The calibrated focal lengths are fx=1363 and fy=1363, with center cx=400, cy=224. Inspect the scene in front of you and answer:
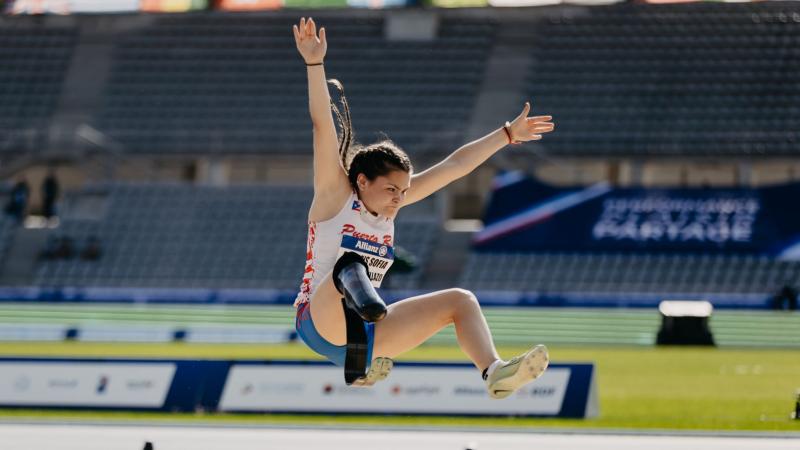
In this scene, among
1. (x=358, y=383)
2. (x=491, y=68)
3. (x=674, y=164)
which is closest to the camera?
(x=358, y=383)

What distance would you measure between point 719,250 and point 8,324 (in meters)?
15.5

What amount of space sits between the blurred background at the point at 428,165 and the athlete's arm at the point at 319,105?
15530 mm

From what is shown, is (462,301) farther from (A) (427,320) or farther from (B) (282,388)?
(B) (282,388)

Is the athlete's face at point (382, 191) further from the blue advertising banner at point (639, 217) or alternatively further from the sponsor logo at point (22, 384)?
the blue advertising banner at point (639, 217)

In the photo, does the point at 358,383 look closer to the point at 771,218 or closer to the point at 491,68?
the point at 771,218

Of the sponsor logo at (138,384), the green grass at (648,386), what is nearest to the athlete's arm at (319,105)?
the green grass at (648,386)

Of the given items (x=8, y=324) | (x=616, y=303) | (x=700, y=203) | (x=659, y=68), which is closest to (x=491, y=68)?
(x=659, y=68)

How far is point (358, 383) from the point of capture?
6457 millimetres

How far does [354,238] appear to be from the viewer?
655cm

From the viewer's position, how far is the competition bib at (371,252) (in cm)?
655

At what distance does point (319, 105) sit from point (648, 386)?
11.7 metres

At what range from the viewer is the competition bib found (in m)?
6.55

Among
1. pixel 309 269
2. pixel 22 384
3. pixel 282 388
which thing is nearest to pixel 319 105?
pixel 309 269

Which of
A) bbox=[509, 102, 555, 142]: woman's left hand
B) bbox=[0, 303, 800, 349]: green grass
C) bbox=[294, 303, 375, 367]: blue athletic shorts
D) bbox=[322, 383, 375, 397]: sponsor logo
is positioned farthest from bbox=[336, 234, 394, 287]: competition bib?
bbox=[0, 303, 800, 349]: green grass
